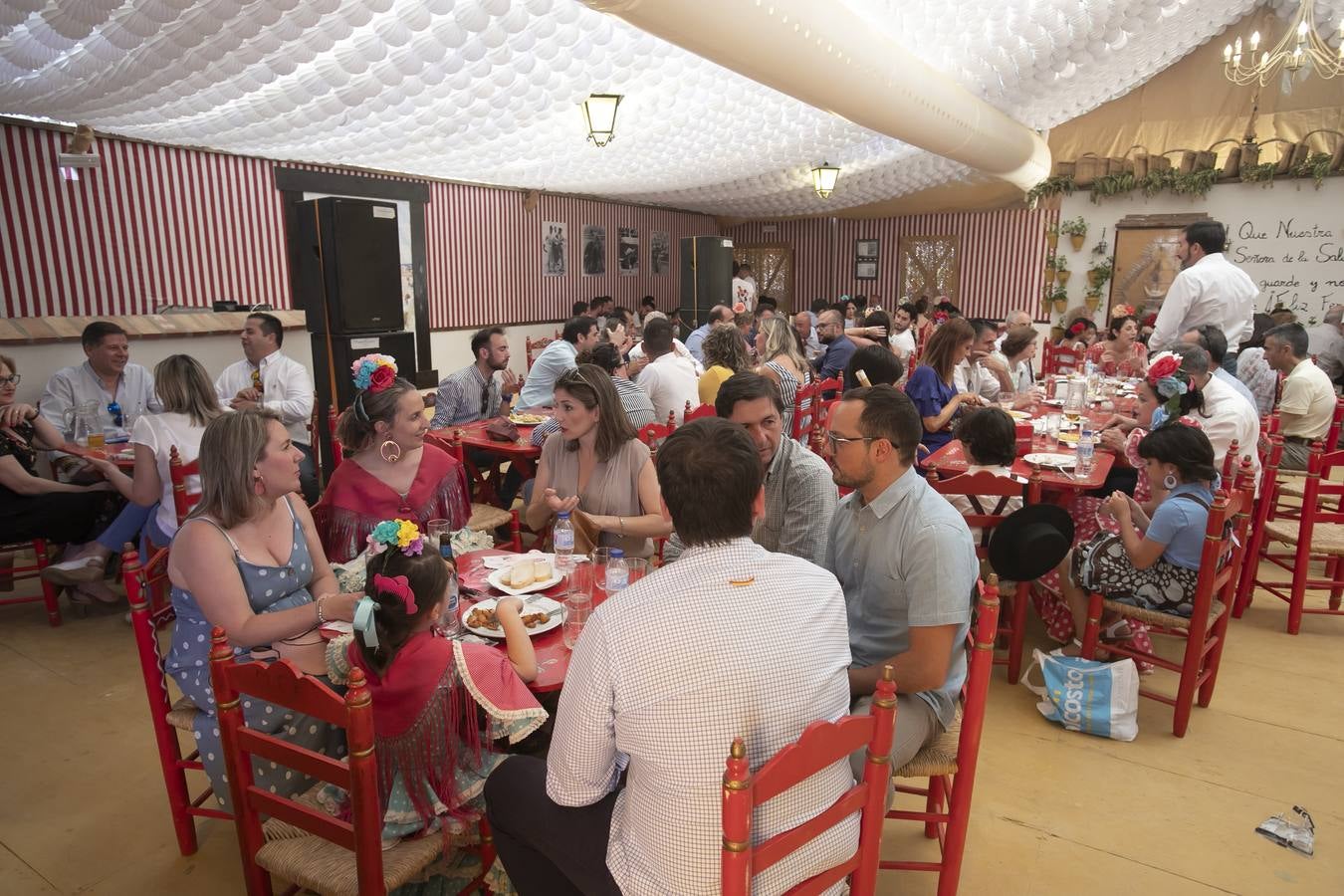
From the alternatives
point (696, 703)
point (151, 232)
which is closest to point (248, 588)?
point (696, 703)

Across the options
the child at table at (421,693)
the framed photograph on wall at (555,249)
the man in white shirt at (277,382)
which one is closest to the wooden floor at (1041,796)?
the child at table at (421,693)

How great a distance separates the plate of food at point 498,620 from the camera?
2264mm

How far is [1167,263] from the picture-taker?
12.1m

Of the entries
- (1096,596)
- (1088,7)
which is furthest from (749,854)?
(1088,7)

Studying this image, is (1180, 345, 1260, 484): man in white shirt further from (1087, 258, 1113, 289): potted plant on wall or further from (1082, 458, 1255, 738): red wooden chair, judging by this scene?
(1087, 258, 1113, 289): potted plant on wall

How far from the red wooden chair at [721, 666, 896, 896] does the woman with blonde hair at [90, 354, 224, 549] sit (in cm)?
350

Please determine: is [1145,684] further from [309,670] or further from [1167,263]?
[1167,263]

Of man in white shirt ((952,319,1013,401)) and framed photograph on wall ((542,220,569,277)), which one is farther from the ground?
framed photograph on wall ((542,220,569,277))

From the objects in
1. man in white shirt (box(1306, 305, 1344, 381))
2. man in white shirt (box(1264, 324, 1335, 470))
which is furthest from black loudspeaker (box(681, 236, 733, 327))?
man in white shirt (box(1264, 324, 1335, 470))

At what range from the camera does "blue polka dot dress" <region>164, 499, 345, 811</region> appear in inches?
89.2

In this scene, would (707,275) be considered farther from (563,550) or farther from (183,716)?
(183,716)

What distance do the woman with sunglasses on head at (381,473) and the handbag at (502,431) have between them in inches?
57.7

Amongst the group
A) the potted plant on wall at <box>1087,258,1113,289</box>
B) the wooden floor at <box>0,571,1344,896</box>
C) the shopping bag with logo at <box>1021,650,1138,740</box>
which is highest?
the potted plant on wall at <box>1087,258,1113,289</box>

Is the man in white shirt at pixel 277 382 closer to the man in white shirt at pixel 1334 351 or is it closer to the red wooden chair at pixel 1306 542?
the red wooden chair at pixel 1306 542
